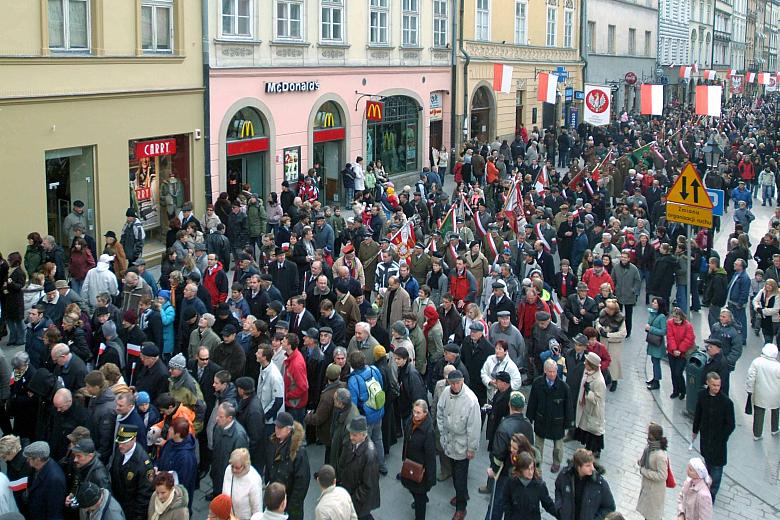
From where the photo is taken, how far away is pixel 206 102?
2173cm

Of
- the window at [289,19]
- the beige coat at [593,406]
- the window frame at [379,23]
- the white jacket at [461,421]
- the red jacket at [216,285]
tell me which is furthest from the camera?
the window frame at [379,23]

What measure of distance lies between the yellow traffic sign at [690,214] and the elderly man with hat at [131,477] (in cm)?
847

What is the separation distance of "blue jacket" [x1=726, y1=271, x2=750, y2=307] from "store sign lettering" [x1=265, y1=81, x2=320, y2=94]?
44.0 ft

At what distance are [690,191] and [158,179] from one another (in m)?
12.5

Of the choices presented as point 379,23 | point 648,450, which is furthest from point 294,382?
point 379,23

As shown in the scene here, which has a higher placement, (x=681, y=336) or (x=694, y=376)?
(x=681, y=336)

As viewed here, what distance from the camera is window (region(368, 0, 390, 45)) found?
94.6ft

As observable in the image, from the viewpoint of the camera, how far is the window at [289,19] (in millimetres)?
24391

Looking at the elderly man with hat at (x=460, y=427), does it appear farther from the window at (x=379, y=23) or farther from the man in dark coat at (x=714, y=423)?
the window at (x=379, y=23)

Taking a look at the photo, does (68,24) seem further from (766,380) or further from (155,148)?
(766,380)

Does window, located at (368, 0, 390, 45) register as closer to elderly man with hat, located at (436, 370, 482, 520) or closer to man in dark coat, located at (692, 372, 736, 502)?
man in dark coat, located at (692, 372, 736, 502)

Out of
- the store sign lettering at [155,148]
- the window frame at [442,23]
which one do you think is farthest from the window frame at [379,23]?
the store sign lettering at [155,148]

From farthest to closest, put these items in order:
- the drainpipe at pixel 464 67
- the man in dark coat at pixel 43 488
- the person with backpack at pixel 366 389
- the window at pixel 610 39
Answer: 1. the window at pixel 610 39
2. the drainpipe at pixel 464 67
3. the person with backpack at pixel 366 389
4. the man in dark coat at pixel 43 488

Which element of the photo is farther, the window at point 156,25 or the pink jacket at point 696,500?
the window at point 156,25
